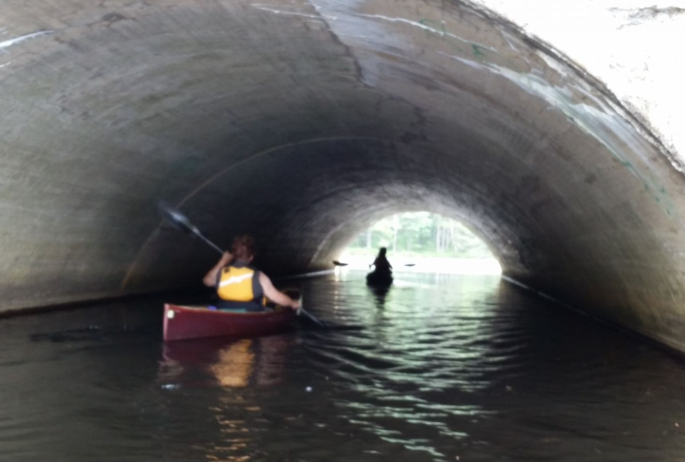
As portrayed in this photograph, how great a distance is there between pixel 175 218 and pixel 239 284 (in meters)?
4.88

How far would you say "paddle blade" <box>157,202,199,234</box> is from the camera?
15406mm

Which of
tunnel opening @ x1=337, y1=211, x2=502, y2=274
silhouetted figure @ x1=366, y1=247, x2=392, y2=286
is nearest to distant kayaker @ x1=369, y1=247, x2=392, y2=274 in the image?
silhouetted figure @ x1=366, y1=247, x2=392, y2=286

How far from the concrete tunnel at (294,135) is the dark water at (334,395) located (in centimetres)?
147

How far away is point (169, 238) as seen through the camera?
1684cm

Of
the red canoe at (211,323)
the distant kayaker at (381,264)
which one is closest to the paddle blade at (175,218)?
the red canoe at (211,323)

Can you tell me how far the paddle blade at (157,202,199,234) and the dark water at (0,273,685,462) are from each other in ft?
8.57

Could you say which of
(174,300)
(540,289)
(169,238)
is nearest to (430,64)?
(169,238)

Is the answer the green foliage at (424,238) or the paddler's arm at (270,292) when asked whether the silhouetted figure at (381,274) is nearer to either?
the paddler's arm at (270,292)

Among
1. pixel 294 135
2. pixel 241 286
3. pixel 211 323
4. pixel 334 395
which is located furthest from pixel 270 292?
pixel 334 395

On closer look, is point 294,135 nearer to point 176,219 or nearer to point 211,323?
point 176,219

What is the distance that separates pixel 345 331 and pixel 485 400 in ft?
17.9

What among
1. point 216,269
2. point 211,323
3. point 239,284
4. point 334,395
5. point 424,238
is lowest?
point 334,395

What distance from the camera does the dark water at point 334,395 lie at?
591 centimetres

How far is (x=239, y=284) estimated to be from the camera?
11664 millimetres
